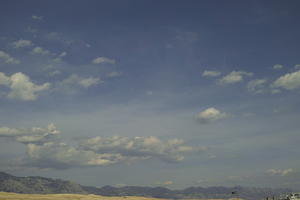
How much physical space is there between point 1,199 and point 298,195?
449 feet

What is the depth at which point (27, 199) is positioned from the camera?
7151 inches

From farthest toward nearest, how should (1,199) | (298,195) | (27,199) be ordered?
(27,199)
(1,199)
(298,195)

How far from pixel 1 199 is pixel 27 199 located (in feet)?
55.9

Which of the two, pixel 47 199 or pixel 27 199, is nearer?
pixel 27 199

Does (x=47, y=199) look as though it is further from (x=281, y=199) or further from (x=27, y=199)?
(x=281, y=199)

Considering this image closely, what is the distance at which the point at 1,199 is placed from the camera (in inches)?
6570

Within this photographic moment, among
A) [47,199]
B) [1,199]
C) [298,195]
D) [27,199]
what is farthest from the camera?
[47,199]

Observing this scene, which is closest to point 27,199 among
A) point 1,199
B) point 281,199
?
point 1,199

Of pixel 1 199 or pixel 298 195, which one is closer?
pixel 298 195

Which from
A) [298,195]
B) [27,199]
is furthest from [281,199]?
[27,199]

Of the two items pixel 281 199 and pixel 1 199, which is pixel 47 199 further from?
pixel 281 199

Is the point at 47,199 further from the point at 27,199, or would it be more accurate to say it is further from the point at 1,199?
the point at 1,199

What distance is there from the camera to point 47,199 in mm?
197875

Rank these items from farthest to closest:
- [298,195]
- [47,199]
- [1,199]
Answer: [47,199] < [1,199] < [298,195]
